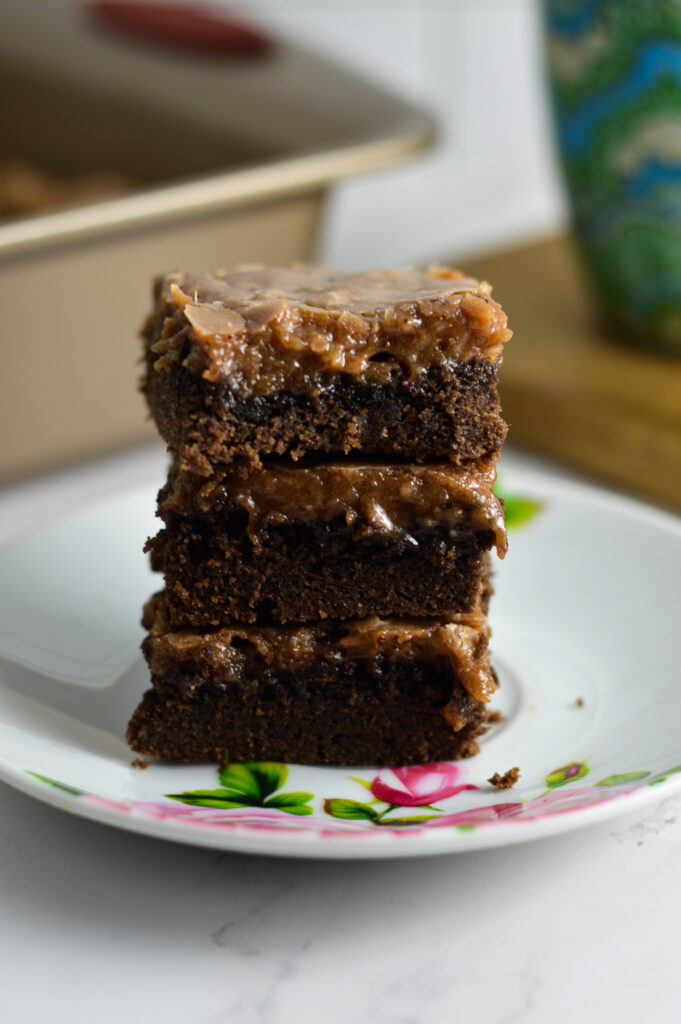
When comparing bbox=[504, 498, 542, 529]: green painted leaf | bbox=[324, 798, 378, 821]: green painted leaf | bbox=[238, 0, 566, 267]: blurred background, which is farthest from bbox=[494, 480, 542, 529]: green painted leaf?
bbox=[238, 0, 566, 267]: blurred background

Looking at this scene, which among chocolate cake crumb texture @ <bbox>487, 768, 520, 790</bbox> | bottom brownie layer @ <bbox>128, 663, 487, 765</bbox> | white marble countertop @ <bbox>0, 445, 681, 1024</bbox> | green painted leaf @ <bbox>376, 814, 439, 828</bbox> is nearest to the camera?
white marble countertop @ <bbox>0, 445, 681, 1024</bbox>

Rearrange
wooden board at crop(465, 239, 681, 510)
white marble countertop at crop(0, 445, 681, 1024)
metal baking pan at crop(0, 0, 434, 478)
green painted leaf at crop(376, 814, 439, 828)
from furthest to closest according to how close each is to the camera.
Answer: wooden board at crop(465, 239, 681, 510) < metal baking pan at crop(0, 0, 434, 478) < green painted leaf at crop(376, 814, 439, 828) < white marble countertop at crop(0, 445, 681, 1024)

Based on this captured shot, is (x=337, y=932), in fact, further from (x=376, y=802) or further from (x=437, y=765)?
(x=437, y=765)

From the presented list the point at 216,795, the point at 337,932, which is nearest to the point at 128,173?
the point at 216,795

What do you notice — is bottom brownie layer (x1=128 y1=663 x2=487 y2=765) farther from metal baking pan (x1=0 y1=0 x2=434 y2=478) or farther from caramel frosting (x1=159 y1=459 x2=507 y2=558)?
metal baking pan (x1=0 y1=0 x2=434 y2=478)

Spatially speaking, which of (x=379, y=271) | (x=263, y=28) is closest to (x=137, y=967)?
(x=379, y=271)

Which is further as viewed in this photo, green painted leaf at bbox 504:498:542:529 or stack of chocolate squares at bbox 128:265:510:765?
→ green painted leaf at bbox 504:498:542:529

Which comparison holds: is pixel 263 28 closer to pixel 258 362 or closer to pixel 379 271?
pixel 379 271
